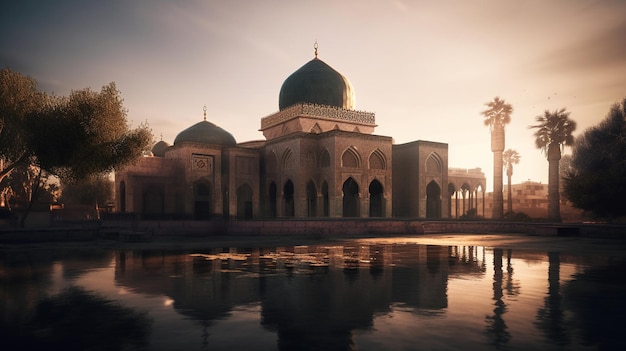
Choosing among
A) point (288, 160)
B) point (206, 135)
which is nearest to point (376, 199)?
point (288, 160)

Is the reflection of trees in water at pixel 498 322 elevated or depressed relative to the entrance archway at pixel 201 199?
depressed

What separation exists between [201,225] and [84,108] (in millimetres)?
8524

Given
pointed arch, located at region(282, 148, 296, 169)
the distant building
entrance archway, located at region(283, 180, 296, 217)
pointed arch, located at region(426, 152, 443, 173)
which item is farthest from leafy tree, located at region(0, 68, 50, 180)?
the distant building

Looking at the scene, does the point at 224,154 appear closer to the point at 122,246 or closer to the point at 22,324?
the point at 122,246

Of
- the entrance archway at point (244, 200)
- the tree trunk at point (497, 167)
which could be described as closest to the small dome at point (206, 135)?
the entrance archway at point (244, 200)

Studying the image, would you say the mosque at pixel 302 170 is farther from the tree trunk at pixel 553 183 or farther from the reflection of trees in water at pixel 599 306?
the reflection of trees in water at pixel 599 306

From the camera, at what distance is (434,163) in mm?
34281

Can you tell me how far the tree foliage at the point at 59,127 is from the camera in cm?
1942

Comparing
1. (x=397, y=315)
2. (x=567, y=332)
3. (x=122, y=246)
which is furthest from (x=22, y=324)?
(x=122, y=246)

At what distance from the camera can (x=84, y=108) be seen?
20047 millimetres

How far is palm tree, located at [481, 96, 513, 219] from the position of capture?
109 feet

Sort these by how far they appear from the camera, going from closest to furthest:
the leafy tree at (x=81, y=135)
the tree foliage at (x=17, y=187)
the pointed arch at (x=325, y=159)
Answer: the leafy tree at (x=81, y=135), the pointed arch at (x=325, y=159), the tree foliage at (x=17, y=187)

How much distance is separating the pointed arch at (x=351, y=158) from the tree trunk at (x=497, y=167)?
38.1 feet

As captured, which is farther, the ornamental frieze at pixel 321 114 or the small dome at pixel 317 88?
the small dome at pixel 317 88
